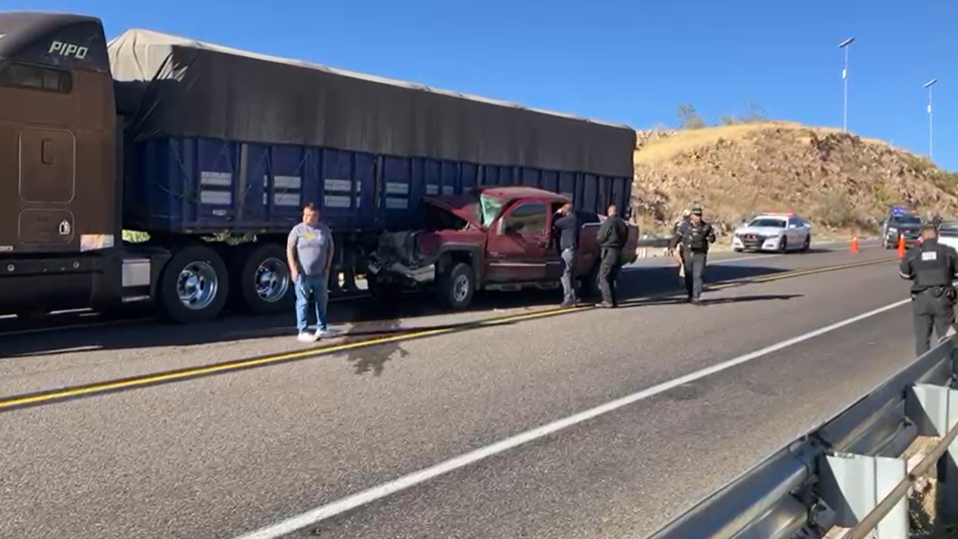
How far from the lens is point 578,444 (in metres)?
6.67

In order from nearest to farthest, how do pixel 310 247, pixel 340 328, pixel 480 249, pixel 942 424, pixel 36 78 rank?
1. pixel 942 424
2. pixel 36 78
3. pixel 310 247
4. pixel 340 328
5. pixel 480 249

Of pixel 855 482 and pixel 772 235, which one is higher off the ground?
pixel 772 235

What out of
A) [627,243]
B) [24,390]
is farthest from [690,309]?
[24,390]

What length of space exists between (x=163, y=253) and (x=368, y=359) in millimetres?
3619

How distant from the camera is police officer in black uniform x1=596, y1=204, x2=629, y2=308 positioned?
15.1m

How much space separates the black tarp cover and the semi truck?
29 mm

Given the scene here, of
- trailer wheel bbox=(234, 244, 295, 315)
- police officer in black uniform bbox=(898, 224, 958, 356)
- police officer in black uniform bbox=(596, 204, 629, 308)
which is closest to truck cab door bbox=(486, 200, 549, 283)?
police officer in black uniform bbox=(596, 204, 629, 308)

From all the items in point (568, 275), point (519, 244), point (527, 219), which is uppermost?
point (527, 219)

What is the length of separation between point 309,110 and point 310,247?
327cm

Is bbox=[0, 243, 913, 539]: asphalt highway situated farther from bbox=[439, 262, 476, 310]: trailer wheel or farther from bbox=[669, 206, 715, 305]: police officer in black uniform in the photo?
bbox=[669, 206, 715, 305]: police officer in black uniform

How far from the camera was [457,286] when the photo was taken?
47.3 feet

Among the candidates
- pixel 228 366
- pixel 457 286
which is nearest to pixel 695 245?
pixel 457 286

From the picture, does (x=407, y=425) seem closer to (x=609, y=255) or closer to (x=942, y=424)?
(x=942, y=424)

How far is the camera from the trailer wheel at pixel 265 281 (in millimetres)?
12945
